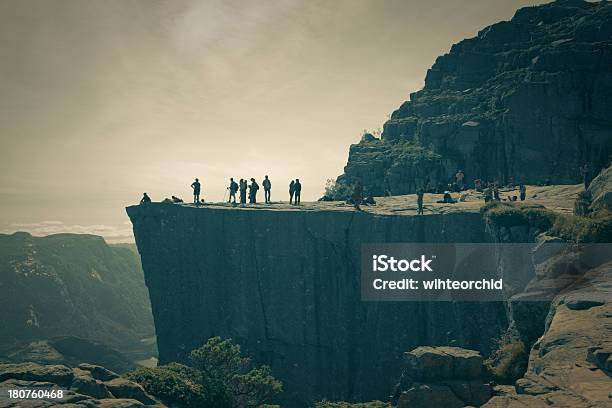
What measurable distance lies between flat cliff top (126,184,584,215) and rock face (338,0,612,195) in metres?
11.0

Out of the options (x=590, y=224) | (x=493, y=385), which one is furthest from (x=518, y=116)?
(x=493, y=385)

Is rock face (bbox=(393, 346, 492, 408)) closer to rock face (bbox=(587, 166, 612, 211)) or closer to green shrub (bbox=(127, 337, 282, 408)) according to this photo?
green shrub (bbox=(127, 337, 282, 408))

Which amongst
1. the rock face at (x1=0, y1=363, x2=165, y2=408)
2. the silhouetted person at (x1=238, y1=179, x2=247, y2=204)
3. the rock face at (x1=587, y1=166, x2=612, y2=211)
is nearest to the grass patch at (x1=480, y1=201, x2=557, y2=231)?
the rock face at (x1=587, y1=166, x2=612, y2=211)

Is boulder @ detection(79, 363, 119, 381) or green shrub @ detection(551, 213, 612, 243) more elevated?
green shrub @ detection(551, 213, 612, 243)

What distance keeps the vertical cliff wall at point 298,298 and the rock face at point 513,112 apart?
76.5 ft

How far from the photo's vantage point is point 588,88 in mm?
71812

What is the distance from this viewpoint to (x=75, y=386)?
3144cm

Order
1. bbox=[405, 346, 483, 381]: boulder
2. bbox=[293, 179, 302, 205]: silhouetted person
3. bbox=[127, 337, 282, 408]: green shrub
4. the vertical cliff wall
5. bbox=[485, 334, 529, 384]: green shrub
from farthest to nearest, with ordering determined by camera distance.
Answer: bbox=[293, 179, 302, 205]: silhouetted person
the vertical cliff wall
bbox=[127, 337, 282, 408]: green shrub
bbox=[485, 334, 529, 384]: green shrub
bbox=[405, 346, 483, 381]: boulder

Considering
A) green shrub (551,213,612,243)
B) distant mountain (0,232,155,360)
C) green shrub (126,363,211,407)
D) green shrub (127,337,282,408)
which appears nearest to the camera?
green shrub (551,213,612,243)

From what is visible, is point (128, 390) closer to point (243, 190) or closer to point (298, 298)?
point (298, 298)

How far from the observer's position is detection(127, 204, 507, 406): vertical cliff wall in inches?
2060

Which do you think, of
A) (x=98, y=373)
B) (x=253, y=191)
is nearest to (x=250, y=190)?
(x=253, y=191)

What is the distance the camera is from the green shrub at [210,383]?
3731 centimetres

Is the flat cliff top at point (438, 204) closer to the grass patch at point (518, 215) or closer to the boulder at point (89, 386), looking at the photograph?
the grass patch at point (518, 215)
